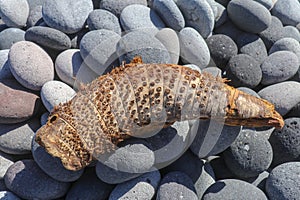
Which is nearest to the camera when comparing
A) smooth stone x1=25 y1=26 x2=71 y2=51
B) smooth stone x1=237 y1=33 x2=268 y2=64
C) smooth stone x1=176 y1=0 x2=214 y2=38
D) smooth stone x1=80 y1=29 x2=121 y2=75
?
smooth stone x1=80 y1=29 x2=121 y2=75

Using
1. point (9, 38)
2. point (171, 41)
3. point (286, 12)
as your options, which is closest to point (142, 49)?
point (171, 41)

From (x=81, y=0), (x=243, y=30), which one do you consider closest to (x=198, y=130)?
(x=243, y=30)

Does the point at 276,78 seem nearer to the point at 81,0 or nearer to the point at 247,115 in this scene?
the point at 247,115

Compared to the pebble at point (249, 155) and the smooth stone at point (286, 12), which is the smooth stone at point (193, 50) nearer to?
the pebble at point (249, 155)

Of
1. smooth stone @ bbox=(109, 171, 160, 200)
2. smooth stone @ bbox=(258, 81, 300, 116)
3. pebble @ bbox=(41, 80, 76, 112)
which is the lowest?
smooth stone @ bbox=(109, 171, 160, 200)

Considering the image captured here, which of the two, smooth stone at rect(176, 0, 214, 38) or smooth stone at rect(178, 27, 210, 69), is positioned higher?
smooth stone at rect(176, 0, 214, 38)

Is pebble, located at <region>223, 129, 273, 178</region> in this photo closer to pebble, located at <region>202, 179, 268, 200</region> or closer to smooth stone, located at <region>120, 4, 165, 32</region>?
pebble, located at <region>202, 179, 268, 200</region>

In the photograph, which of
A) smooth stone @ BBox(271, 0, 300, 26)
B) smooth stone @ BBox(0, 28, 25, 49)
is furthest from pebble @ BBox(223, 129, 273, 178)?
smooth stone @ BBox(0, 28, 25, 49)
